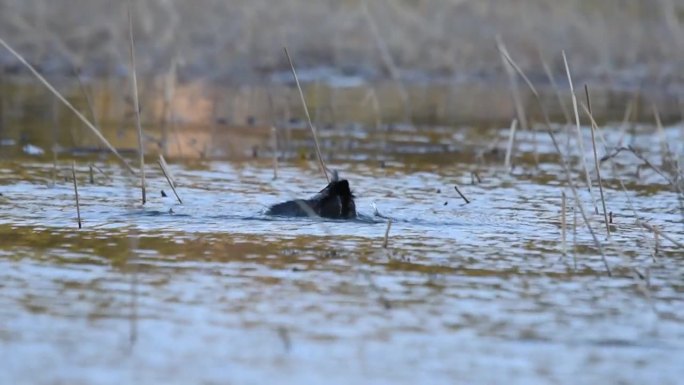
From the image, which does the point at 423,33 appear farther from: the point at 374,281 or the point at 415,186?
the point at 374,281

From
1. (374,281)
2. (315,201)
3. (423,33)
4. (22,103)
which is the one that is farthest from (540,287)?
(423,33)

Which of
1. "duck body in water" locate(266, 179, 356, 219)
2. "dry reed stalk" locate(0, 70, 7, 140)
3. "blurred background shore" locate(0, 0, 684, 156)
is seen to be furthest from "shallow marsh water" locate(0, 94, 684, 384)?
"blurred background shore" locate(0, 0, 684, 156)

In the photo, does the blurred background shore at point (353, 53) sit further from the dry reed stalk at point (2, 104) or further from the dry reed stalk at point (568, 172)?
the dry reed stalk at point (568, 172)

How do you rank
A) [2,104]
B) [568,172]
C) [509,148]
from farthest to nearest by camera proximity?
[2,104], [509,148], [568,172]

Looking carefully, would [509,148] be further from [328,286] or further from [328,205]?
[328,286]

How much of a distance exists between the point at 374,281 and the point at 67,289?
1.09 m

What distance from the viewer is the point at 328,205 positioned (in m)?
6.48

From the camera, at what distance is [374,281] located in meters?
5.25

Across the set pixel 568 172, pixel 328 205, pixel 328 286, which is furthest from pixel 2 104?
pixel 328 286

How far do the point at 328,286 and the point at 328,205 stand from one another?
138 cm

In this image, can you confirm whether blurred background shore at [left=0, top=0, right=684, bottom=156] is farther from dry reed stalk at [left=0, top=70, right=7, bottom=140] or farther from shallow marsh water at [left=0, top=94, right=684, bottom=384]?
shallow marsh water at [left=0, top=94, right=684, bottom=384]

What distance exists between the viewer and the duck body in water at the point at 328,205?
6.37 m

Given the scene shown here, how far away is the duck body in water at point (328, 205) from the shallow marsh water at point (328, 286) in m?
0.09

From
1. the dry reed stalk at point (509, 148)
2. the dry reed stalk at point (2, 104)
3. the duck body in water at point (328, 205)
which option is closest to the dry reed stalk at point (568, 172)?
the duck body in water at point (328, 205)
